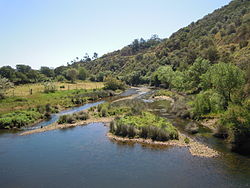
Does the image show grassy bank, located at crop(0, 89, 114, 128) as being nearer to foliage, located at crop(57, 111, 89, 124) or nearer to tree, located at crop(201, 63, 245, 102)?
foliage, located at crop(57, 111, 89, 124)

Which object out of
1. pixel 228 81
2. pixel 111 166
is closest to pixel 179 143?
pixel 111 166

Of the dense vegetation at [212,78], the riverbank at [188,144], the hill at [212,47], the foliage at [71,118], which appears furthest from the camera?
the hill at [212,47]

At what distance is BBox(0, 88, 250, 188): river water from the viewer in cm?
2339

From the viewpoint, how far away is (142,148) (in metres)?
32.2

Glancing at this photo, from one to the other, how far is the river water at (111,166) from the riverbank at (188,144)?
0.97 m

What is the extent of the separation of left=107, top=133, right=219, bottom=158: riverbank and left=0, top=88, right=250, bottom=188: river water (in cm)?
97

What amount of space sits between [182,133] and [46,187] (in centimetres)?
2355

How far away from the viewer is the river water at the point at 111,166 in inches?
921

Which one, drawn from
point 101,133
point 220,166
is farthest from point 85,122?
point 220,166

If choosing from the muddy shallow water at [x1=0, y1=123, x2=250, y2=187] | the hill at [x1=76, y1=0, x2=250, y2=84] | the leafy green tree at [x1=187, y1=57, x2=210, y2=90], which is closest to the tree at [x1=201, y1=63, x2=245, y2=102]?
the muddy shallow water at [x1=0, y1=123, x2=250, y2=187]

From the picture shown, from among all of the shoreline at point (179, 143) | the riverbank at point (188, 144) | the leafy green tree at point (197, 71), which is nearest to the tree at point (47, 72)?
the leafy green tree at point (197, 71)

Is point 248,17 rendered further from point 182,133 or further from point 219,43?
point 182,133

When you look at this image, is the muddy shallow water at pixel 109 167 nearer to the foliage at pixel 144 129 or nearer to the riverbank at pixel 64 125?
the foliage at pixel 144 129

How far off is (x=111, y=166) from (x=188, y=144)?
40.5ft
